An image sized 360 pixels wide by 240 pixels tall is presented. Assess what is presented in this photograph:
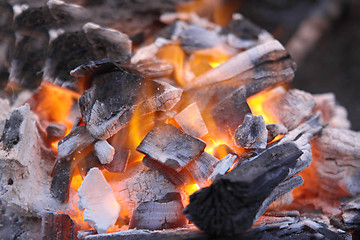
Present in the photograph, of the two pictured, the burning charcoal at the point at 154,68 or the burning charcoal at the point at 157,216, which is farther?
the burning charcoal at the point at 154,68

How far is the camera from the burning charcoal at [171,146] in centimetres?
110

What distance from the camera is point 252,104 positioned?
147cm

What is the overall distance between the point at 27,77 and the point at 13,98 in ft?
0.38

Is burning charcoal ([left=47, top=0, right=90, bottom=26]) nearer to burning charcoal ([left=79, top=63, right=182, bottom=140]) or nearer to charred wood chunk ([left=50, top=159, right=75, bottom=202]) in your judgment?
burning charcoal ([left=79, top=63, right=182, bottom=140])

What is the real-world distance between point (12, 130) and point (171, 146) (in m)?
0.59

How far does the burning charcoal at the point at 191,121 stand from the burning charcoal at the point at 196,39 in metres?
0.49

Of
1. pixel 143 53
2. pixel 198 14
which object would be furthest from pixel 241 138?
pixel 198 14

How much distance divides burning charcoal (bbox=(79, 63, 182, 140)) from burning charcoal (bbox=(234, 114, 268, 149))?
0.29 metres

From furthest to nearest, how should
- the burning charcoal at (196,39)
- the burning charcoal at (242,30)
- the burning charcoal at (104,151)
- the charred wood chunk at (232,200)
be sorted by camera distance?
the burning charcoal at (242,30) → the burning charcoal at (196,39) → the burning charcoal at (104,151) → the charred wood chunk at (232,200)

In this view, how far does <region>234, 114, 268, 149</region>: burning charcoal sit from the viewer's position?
1121mm

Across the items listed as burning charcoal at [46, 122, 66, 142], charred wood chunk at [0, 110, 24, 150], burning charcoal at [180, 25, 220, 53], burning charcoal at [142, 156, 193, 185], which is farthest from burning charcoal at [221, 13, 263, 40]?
charred wood chunk at [0, 110, 24, 150]

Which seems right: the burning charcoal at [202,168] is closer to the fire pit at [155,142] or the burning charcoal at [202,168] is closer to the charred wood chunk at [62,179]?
the fire pit at [155,142]

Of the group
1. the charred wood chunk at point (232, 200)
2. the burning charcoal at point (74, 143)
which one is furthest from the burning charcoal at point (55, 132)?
the charred wood chunk at point (232, 200)

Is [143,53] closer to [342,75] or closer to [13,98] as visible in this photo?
[13,98]
